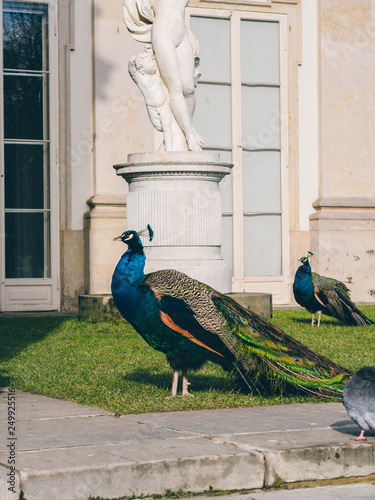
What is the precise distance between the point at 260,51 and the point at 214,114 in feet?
4.67

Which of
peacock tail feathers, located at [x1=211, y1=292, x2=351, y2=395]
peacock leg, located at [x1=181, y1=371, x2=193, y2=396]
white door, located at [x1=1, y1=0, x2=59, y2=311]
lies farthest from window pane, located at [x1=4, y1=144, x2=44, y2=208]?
peacock tail feathers, located at [x1=211, y1=292, x2=351, y2=395]

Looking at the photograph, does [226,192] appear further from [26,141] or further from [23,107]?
[23,107]

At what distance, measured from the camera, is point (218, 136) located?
1641cm

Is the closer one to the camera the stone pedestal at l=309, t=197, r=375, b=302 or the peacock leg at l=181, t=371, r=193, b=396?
the peacock leg at l=181, t=371, r=193, b=396

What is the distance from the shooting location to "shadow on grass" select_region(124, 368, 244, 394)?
6594 millimetres

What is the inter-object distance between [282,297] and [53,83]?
5281 mm

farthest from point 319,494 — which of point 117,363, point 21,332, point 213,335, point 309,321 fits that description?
point 309,321

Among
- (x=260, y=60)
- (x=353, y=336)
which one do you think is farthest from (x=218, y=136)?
(x=353, y=336)

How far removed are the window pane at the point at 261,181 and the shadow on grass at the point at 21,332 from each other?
4.73 m

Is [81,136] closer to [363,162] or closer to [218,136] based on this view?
[218,136]

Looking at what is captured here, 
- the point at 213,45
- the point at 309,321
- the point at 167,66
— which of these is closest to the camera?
the point at 167,66

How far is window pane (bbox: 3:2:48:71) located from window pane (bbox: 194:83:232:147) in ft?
8.84

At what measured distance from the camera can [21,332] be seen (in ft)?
37.3

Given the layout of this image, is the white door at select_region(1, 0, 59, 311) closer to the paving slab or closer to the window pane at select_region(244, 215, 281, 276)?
the window pane at select_region(244, 215, 281, 276)
